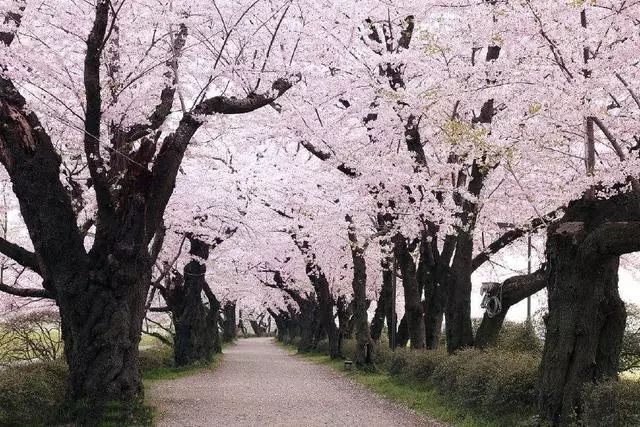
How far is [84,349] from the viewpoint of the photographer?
33.6 ft

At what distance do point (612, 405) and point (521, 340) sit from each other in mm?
8417

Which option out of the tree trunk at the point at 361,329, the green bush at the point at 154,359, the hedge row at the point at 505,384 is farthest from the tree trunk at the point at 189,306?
the hedge row at the point at 505,384

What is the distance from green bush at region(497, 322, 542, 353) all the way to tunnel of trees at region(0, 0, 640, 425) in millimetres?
1035

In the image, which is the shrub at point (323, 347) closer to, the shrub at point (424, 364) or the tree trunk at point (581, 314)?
the shrub at point (424, 364)

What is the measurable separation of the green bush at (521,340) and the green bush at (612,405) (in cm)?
718

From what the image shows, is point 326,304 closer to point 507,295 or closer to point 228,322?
point 507,295

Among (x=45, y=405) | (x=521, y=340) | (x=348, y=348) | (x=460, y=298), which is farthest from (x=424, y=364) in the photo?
(x=348, y=348)

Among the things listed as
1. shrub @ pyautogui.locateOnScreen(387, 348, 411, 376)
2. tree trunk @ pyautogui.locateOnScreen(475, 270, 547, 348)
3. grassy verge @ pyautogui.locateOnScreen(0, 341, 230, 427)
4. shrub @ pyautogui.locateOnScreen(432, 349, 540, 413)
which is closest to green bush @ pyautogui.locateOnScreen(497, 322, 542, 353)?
tree trunk @ pyautogui.locateOnScreen(475, 270, 547, 348)

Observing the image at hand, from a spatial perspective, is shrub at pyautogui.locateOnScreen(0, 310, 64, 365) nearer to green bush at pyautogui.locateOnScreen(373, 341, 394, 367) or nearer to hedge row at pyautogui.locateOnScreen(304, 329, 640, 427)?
hedge row at pyautogui.locateOnScreen(304, 329, 640, 427)

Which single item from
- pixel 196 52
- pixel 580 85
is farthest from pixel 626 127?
pixel 196 52

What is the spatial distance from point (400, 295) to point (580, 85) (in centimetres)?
3360

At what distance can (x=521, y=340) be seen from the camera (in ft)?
52.2

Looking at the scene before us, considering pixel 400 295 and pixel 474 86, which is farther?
pixel 400 295

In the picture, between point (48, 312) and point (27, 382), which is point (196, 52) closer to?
point (27, 382)
